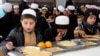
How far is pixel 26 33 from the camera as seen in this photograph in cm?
185

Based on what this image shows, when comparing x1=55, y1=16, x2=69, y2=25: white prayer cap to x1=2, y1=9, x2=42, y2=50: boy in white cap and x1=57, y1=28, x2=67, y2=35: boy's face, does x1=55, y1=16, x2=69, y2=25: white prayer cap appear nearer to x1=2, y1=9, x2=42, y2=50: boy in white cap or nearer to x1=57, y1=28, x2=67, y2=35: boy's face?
x1=57, y1=28, x2=67, y2=35: boy's face

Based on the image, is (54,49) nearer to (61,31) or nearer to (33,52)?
(33,52)

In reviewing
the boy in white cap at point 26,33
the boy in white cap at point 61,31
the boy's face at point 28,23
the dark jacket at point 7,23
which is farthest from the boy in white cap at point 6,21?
the boy's face at point 28,23

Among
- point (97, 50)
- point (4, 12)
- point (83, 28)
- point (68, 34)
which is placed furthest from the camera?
point (4, 12)

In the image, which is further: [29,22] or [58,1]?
[58,1]

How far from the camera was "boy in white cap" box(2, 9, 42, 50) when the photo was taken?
68.2 inches

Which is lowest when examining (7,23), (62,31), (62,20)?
(7,23)

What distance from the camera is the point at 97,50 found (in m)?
1.53

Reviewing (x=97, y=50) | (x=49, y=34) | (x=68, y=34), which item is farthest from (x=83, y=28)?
(x=97, y=50)

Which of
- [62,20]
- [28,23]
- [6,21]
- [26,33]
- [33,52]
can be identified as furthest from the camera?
[6,21]

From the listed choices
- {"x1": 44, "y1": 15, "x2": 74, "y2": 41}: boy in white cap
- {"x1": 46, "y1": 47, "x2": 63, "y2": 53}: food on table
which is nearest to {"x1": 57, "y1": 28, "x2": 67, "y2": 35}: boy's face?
{"x1": 44, "y1": 15, "x2": 74, "y2": 41}: boy in white cap

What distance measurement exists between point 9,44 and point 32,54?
273 mm

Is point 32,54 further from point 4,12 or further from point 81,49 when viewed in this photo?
point 4,12

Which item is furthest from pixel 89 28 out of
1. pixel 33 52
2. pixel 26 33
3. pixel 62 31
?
pixel 33 52
